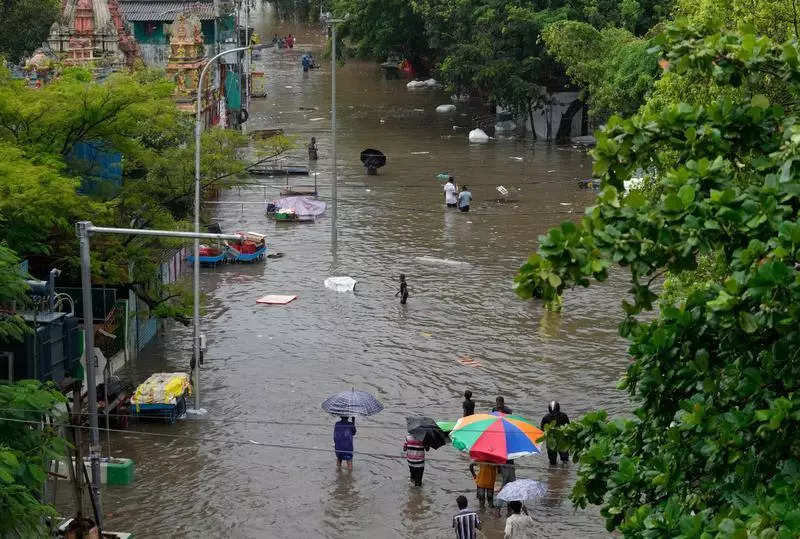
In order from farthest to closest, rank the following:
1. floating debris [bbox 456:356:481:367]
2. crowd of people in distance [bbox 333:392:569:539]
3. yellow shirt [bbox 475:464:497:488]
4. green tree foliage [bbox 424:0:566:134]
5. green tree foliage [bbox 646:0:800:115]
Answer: green tree foliage [bbox 424:0:566:134] < floating debris [bbox 456:356:481:367] < green tree foliage [bbox 646:0:800:115] < yellow shirt [bbox 475:464:497:488] < crowd of people in distance [bbox 333:392:569:539]

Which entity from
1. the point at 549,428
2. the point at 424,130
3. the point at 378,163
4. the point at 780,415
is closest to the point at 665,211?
the point at 780,415

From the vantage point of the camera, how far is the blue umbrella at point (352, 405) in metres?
19.6

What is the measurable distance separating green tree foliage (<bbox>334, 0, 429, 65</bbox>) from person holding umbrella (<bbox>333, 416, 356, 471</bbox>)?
43.9 meters

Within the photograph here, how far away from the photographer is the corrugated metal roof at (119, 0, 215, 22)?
185 feet

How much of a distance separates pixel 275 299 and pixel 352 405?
9930 millimetres

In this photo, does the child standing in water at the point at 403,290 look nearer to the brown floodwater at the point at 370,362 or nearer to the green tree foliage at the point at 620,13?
the brown floodwater at the point at 370,362

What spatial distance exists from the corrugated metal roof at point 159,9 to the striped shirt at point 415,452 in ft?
132

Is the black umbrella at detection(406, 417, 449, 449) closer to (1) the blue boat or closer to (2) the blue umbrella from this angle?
(2) the blue umbrella

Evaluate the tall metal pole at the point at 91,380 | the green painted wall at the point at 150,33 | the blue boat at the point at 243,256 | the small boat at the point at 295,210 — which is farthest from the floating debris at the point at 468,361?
the green painted wall at the point at 150,33

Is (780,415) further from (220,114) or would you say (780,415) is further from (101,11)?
(220,114)

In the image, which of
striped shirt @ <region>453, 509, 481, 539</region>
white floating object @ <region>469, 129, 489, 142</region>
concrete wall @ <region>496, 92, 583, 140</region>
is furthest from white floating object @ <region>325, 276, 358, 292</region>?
concrete wall @ <region>496, 92, 583, 140</region>

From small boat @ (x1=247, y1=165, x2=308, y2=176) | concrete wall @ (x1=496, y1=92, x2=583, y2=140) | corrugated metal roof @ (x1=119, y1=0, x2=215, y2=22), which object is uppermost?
corrugated metal roof @ (x1=119, y1=0, x2=215, y2=22)

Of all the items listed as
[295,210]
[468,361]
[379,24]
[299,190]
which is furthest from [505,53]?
[468,361]

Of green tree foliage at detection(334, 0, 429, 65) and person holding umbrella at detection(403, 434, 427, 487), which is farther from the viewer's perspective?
green tree foliage at detection(334, 0, 429, 65)
